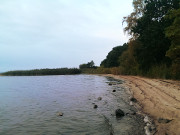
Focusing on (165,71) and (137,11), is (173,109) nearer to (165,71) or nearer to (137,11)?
(165,71)

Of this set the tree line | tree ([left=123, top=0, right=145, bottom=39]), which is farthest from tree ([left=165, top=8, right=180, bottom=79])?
tree ([left=123, top=0, right=145, bottom=39])

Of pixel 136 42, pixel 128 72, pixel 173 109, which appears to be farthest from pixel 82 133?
pixel 128 72

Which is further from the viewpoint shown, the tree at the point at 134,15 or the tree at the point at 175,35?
the tree at the point at 134,15

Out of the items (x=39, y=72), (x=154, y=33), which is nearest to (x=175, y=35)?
(x=154, y=33)

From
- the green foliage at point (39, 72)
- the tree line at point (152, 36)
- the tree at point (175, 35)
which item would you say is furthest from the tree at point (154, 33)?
the green foliage at point (39, 72)

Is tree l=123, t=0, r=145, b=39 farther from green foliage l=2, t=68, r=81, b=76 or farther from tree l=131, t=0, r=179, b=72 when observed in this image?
green foliage l=2, t=68, r=81, b=76

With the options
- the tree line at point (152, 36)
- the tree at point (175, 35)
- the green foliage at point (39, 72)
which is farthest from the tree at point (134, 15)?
the green foliage at point (39, 72)

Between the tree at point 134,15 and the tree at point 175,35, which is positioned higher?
the tree at point 134,15

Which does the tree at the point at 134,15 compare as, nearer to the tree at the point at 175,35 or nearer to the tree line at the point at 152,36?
the tree line at the point at 152,36

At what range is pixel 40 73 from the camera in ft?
248

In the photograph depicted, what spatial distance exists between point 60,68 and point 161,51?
5588cm

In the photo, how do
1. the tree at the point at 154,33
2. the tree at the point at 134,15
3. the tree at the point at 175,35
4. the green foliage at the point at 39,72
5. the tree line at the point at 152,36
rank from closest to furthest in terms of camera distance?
the tree at the point at 175,35 → the tree line at the point at 152,36 → the tree at the point at 154,33 → the tree at the point at 134,15 → the green foliage at the point at 39,72

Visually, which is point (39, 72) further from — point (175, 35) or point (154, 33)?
point (175, 35)

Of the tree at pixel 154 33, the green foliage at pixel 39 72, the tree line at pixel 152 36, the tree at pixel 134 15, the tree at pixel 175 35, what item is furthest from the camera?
the green foliage at pixel 39 72
